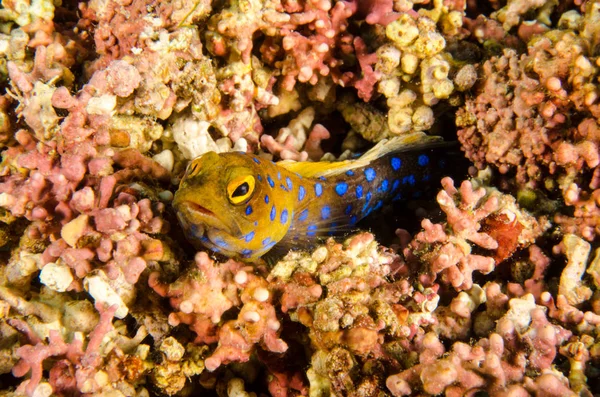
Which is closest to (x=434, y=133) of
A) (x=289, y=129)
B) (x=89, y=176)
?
(x=289, y=129)

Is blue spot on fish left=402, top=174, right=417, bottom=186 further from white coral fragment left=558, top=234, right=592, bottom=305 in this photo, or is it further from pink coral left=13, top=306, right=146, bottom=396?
pink coral left=13, top=306, right=146, bottom=396

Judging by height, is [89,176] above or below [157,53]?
below

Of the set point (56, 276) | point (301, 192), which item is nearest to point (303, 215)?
point (301, 192)

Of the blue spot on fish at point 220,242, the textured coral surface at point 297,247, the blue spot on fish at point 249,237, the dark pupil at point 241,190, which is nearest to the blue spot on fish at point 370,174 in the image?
the textured coral surface at point 297,247

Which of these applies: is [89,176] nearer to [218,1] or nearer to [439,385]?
[218,1]

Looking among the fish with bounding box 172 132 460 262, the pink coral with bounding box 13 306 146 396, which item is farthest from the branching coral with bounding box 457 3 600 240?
the pink coral with bounding box 13 306 146 396

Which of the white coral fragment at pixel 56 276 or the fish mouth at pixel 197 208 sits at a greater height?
the fish mouth at pixel 197 208

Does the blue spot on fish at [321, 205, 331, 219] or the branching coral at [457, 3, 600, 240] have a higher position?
the branching coral at [457, 3, 600, 240]

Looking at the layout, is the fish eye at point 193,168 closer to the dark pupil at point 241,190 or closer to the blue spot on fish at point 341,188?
the dark pupil at point 241,190
